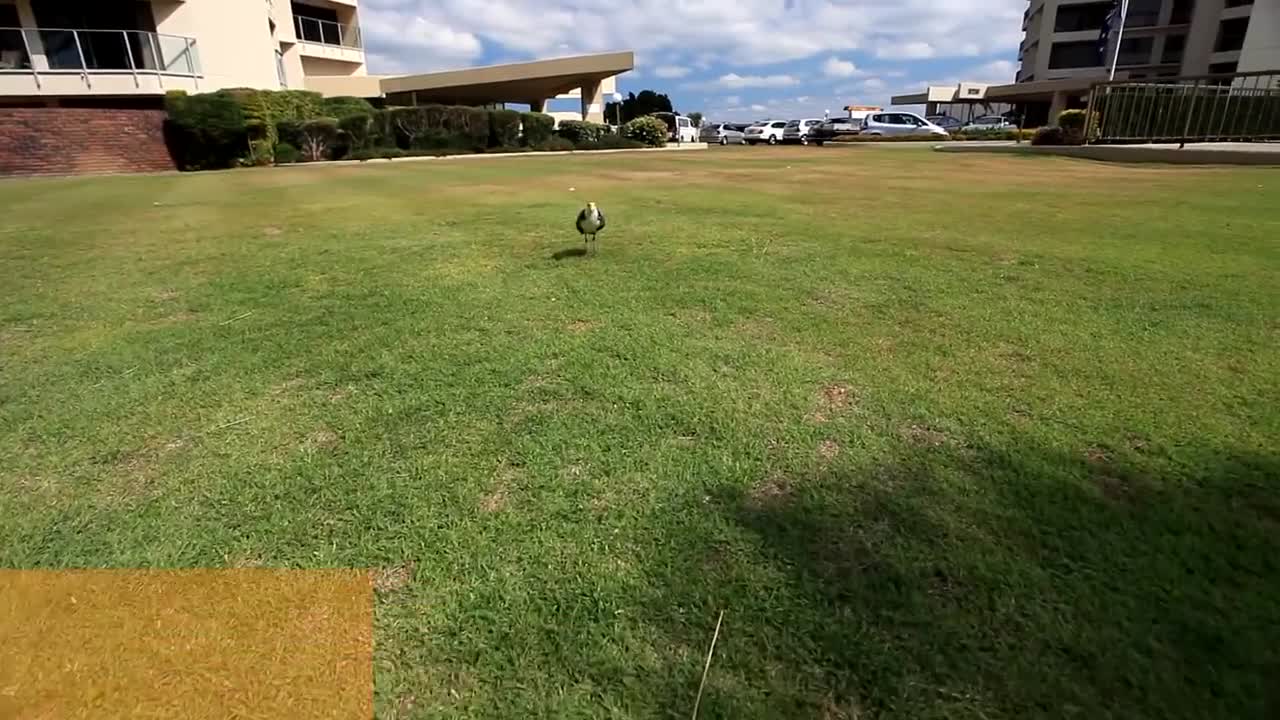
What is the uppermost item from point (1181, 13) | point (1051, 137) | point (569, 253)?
point (1181, 13)

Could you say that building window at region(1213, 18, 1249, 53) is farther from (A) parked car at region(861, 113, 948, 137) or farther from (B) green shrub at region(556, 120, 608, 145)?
(B) green shrub at region(556, 120, 608, 145)

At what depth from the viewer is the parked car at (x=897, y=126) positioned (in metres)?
36.5

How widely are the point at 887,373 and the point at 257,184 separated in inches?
577

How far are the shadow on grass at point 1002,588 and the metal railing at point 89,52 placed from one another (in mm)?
27515

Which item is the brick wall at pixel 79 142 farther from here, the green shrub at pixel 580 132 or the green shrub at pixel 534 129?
the green shrub at pixel 580 132

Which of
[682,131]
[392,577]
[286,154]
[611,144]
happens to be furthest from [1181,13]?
[392,577]

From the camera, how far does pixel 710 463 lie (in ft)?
8.41

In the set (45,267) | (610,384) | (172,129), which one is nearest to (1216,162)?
(610,384)

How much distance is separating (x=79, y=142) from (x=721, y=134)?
110ft

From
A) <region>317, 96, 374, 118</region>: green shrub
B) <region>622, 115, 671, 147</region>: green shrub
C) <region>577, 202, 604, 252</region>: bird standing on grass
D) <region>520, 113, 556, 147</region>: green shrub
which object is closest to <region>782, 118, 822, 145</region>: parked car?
<region>622, 115, 671, 147</region>: green shrub

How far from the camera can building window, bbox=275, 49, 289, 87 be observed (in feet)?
92.4

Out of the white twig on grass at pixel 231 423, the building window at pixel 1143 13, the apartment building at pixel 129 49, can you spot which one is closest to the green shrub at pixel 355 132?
the apartment building at pixel 129 49

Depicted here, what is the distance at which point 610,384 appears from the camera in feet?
10.7
